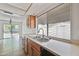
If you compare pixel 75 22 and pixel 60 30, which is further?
pixel 60 30

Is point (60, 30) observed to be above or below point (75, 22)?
below

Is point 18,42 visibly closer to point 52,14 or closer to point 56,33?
point 56,33

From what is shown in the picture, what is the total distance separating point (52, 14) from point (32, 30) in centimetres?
74

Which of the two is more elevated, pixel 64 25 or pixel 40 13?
pixel 40 13

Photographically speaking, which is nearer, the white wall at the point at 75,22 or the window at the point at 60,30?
the white wall at the point at 75,22

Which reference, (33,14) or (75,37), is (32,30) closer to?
(33,14)

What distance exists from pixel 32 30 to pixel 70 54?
1.52 metres

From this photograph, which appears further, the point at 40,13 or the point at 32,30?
the point at 32,30

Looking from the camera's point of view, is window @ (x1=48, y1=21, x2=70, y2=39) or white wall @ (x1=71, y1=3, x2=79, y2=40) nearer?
white wall @ (x1=71, y1=3, x2=79, y2=40)

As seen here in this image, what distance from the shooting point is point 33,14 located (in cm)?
212

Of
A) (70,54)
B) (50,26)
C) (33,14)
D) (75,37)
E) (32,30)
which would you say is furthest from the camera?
(32,30)

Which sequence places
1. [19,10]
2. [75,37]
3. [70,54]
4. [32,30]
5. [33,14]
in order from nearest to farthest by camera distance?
[70,54] → [75,37] → [19,10] → [33,14] → [32,30]

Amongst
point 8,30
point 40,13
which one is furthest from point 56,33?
point 8,30

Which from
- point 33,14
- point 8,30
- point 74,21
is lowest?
point 8,30
